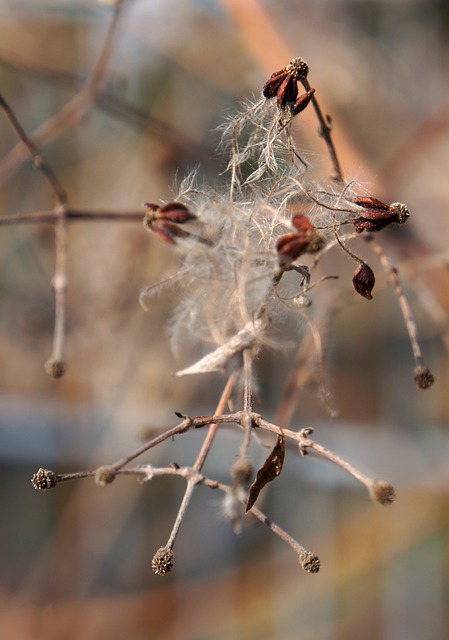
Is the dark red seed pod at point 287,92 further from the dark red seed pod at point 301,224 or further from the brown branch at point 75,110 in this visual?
the brown branch at point 75,110

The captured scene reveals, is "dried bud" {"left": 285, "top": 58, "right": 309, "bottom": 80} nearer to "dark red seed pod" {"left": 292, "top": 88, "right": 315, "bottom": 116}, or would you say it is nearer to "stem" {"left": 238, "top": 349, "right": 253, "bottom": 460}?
"dark red seed pod" {"left": 292, "top": 88, "right": 315, "bottom": 116}

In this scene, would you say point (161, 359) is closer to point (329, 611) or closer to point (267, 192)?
point (267, 192)

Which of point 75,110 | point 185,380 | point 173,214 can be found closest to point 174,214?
point 173,214

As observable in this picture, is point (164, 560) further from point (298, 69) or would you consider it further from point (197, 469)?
point (298, 69)

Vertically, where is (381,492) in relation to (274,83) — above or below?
below

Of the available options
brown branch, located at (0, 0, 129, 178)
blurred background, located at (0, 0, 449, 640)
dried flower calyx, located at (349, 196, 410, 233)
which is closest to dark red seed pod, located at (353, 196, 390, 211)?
dried flower calyx, located at (349, 196, 410, 233)

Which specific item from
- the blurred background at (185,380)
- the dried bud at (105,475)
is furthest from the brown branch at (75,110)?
the dried bud at (105,475)
